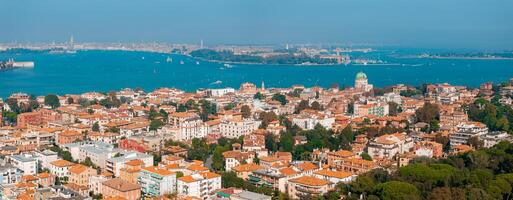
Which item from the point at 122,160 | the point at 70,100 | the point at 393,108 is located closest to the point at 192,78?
the point at 70,100

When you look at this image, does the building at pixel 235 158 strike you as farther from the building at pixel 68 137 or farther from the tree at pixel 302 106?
the tree at pixel 302 106

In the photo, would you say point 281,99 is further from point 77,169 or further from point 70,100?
point 77,169

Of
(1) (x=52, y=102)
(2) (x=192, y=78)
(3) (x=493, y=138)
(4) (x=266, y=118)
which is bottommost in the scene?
(2) (x=192, y=78)

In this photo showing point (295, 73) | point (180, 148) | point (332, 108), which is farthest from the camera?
point (295, 73)

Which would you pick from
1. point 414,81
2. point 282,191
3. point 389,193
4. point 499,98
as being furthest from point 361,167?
point 414,81

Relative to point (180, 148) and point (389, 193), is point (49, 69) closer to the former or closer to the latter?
point (180, 148)

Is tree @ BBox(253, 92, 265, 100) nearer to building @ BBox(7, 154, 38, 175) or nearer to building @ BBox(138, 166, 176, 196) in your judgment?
building @ BBox(7, 154, 38, 175)

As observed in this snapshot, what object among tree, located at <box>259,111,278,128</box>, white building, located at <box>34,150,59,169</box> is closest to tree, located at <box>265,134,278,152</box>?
tree, located at <box>259,111,278,128</box>
